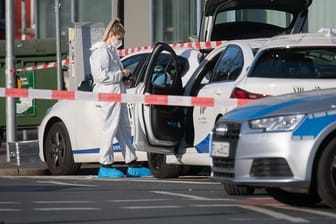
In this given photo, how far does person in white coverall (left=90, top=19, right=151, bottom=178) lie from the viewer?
→ 1379cm

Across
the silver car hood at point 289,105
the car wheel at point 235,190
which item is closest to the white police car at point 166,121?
the car wheel at point 235,190

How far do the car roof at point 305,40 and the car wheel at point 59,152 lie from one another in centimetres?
401

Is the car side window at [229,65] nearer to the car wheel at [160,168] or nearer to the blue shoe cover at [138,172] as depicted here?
the car wheel at [160,168]

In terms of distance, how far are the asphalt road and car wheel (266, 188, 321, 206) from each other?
82 millimetres

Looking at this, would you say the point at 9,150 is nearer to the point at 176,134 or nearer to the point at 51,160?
the point at 51,160

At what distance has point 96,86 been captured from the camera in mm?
14008

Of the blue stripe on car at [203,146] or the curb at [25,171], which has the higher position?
the blue stripe on car at [203,146]

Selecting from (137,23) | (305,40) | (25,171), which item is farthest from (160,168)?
(137,23)

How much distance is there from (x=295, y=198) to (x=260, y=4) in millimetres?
5971

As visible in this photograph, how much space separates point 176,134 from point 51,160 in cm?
273

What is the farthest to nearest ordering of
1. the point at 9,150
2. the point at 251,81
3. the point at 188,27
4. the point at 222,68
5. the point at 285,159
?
1. the point at 188,27
2. the point at 9,150
3. the point at 222,68
4. the point at 251,81
5. the point at 285,159

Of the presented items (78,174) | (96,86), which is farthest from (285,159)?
(78,174)

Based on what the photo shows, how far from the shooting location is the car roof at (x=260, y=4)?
15.4 m

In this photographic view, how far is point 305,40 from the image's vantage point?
11.8 meters
